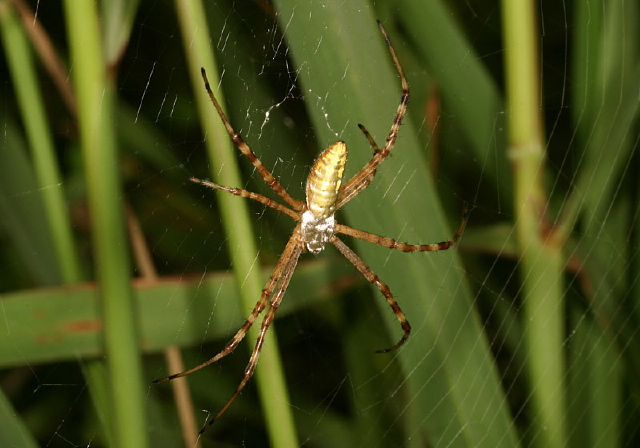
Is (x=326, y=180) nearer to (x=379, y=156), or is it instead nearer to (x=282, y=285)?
(x=379, y=156)

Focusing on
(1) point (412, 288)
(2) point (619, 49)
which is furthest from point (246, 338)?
(2) point (619, 49)

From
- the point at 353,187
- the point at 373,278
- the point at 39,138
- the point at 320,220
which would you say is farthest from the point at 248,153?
the point at 373,278

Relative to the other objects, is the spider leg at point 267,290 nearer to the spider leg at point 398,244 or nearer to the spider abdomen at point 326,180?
the spider abdomen at point 326,180

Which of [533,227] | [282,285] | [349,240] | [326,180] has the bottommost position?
[533,227]

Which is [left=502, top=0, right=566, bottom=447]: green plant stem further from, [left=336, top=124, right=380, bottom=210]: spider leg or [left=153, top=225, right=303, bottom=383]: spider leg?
[left=153, top=225, right=303, bottom=383]: spider leg

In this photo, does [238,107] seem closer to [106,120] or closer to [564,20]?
[106,120]

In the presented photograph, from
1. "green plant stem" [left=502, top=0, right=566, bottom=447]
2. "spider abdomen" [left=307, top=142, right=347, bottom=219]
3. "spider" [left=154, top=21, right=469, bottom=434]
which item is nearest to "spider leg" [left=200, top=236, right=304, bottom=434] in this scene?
"spider" [left=154, top=21, right=469, bottom=434]

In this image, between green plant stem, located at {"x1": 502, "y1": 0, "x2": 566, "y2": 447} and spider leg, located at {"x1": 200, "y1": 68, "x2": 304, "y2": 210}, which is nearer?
spider leg, located at {"x1": 200, "y1": 68, "x2": 304, "y2": 210}
